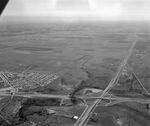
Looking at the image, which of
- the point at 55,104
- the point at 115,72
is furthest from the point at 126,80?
the point at 55,104

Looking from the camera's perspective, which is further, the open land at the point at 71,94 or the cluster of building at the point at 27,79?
the cluster of building at the point at 27,79

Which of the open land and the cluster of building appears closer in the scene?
the open land

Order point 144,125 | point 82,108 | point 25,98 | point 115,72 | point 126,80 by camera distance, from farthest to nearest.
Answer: point 115,72, point 126,80, point 25,98, point 82,108, point 144,125

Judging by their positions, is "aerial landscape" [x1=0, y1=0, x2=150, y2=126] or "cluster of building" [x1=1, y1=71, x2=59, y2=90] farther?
"cluster of building" [x1=1, y1=71, x2=59, y2=90]

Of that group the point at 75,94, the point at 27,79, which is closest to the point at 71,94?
the point at 75,94

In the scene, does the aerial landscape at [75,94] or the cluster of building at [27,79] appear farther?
the cluster of building at [27,79]

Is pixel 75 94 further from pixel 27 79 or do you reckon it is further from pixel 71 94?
pixel 27 79

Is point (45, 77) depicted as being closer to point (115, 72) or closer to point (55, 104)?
point (55, 104)

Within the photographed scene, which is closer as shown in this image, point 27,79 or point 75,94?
point 75,94
